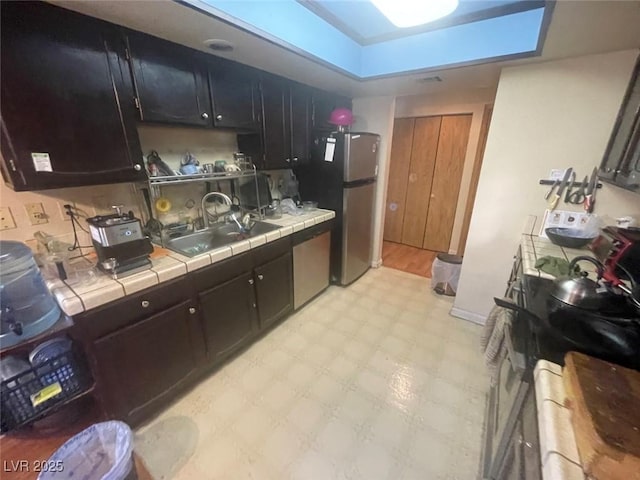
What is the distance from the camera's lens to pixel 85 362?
1242 mm

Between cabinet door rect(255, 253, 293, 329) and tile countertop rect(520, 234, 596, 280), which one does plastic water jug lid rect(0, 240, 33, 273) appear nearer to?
cabinet door rect(255, 253, 293, 329)

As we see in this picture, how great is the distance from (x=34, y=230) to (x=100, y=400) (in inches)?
37.8

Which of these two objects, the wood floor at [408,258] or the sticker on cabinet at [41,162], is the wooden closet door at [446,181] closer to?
the wood floor at [408,258]

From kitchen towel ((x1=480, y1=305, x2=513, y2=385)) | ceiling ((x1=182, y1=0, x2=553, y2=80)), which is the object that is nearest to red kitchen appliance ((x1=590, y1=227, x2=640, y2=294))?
kitchen towel ((x1=480, y1=305, x2=513, y2=385))

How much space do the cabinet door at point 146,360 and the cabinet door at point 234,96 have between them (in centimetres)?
130

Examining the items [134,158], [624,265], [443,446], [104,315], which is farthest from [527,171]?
[104,315]

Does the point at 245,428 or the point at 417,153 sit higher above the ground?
the point at 417,153

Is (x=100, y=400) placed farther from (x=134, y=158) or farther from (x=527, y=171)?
(x=527, y=171)

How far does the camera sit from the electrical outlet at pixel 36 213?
1.39 meters

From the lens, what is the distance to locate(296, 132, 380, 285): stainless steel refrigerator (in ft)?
8.29

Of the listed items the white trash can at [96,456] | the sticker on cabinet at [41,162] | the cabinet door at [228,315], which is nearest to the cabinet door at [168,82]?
the sticker on cabinet at [41,162]

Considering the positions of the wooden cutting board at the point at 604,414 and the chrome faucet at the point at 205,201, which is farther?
the chrome faucet at the point at 205,201

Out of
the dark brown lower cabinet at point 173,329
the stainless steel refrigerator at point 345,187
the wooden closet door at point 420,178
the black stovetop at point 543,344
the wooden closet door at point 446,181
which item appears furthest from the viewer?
the wooden closet door at point 420,178

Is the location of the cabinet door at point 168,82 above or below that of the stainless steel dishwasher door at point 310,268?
above
